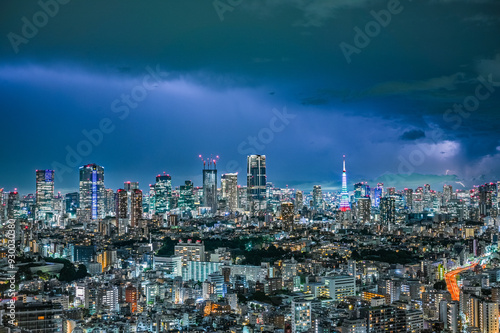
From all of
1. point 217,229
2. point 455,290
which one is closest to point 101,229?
point 217,229

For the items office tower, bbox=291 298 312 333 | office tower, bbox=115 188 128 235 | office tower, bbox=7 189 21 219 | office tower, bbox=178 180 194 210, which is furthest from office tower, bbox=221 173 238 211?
office tower, bbox=291 298 312 333

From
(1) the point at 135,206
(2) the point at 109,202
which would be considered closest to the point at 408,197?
(1) the point at 135,206

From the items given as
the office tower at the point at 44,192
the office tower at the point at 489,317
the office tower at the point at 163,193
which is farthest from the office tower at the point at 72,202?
the office tower at the point at 489,317

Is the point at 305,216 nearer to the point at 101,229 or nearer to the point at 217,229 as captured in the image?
the point at 217,229

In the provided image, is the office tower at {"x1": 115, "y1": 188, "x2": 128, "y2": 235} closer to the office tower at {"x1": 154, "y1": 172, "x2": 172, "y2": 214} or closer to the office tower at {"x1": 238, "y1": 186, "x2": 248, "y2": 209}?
the office tower at {"x1": 154, "y1": 172, "x2": 172, "y2": 214}

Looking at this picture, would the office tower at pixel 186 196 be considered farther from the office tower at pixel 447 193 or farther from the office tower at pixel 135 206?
the office tower at pixel 447 193

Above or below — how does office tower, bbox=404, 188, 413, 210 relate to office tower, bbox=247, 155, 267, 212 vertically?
below
